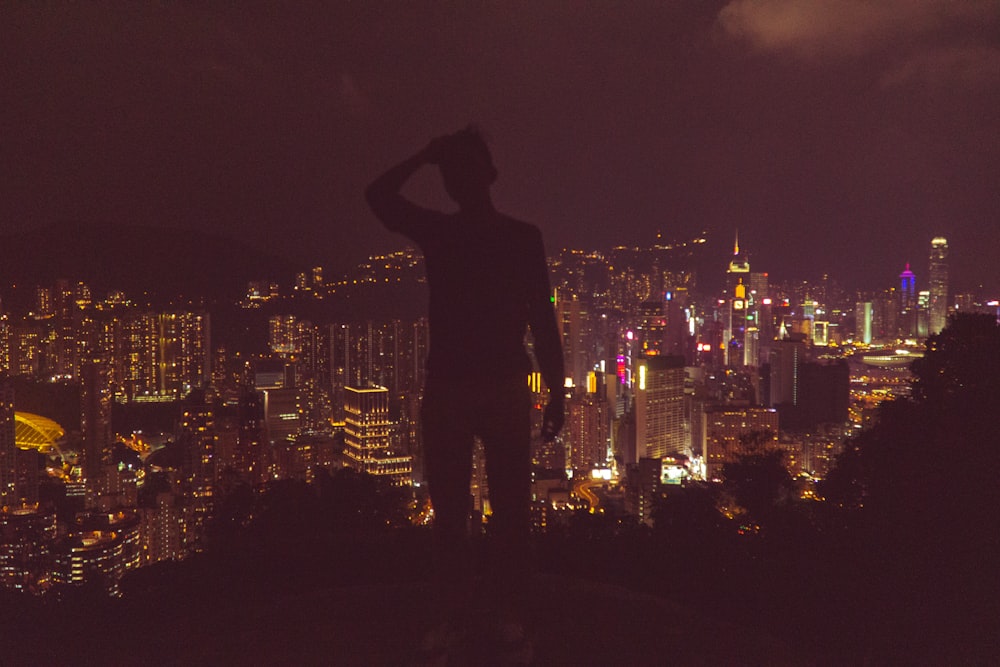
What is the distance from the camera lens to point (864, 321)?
30891 millimetres

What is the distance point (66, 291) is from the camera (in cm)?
1838

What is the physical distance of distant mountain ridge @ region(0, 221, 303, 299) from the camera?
650 inches

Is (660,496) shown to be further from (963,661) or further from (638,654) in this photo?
(638,654)

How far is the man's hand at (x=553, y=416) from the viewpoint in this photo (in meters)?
1.59

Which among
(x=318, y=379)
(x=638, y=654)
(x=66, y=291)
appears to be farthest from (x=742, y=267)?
(x=638, y=654)

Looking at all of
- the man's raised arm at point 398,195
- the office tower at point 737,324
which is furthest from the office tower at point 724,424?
the man's raised arm at point 398,195

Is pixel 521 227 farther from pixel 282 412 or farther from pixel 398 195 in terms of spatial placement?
pixel 282 412

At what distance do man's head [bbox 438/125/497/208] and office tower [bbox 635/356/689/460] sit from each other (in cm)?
2300

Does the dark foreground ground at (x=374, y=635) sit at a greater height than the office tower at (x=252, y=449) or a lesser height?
greater

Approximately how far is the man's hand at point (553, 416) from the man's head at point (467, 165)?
17.4 inches

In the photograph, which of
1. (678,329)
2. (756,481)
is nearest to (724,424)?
(678,329)

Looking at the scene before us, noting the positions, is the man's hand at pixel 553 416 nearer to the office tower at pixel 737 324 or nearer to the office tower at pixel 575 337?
the office tower at pixel 575 337

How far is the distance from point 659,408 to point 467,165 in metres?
24.3

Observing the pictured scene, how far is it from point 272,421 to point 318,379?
11.3ft
